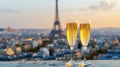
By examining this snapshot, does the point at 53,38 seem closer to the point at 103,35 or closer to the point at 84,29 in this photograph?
the point at 103,35

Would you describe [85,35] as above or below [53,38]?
above

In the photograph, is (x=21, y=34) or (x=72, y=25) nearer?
(x=72, y=25)

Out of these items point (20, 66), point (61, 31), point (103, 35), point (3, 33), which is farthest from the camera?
point (103, 35)

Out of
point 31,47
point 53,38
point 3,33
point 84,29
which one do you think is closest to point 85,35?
point 84,29

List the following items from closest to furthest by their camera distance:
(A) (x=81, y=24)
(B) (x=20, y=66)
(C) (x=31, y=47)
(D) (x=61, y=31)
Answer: (A) (x=81, y=24) → (B) (x=20, y=66) → (C) (x=31, y=47) → (D) (x=61, y=31)

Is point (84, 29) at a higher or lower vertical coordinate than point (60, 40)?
higher

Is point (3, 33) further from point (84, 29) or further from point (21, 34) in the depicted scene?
point (84, 29)

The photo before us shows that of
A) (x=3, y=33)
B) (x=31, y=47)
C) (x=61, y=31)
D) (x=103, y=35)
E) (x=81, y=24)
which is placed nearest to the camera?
(x=81, y=24)

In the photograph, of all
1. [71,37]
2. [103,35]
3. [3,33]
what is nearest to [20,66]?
[71,37]

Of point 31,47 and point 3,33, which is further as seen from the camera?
point 3,33
